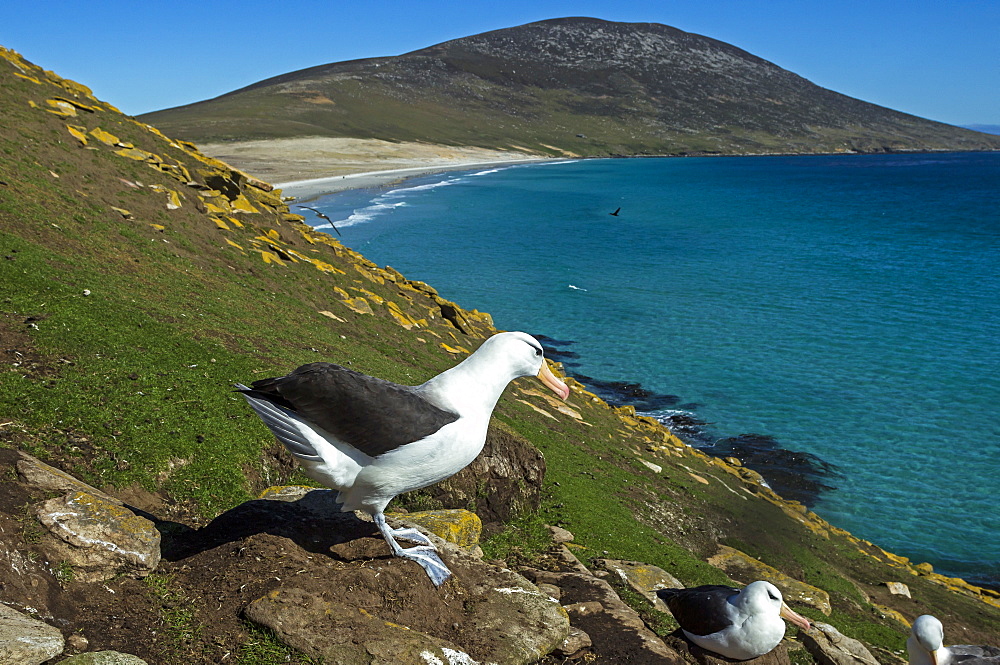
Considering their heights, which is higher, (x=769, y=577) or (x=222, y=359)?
(x=222, y=359)

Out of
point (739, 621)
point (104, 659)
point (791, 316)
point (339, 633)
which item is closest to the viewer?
point (104, 659)

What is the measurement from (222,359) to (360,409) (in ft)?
21.5

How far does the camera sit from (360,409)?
20.6 feet

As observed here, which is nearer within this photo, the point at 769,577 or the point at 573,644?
the point at 573,644

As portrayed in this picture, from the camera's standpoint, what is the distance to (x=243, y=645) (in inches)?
223

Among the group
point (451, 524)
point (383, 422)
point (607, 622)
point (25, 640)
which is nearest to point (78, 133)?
point (451, 524)

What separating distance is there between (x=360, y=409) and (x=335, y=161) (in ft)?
433

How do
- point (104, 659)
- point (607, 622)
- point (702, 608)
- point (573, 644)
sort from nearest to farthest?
point (104, 659) → point (573, 644) → point (607, 622) → point (702, 608)

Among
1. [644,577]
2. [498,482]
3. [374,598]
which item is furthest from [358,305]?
[374,598]

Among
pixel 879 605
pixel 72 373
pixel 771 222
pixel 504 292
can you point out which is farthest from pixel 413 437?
pixel 771 222

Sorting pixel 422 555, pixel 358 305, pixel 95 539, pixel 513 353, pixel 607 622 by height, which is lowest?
pixel 607 622

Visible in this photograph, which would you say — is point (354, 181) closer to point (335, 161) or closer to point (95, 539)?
point (335, 161)

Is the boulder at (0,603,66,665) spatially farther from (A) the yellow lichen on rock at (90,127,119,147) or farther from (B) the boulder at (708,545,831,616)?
(A) the yellow lichen on rock at (90,127,119,147)

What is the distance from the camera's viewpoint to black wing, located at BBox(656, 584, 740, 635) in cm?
771
